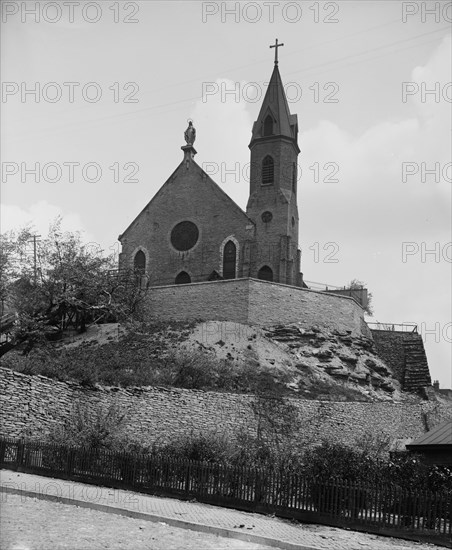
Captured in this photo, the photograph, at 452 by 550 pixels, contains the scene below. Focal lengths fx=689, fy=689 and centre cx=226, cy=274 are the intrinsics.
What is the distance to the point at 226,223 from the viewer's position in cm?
4709

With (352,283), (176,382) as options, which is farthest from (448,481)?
(352,283)

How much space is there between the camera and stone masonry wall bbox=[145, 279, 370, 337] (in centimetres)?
4066

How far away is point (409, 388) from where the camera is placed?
40906 mm

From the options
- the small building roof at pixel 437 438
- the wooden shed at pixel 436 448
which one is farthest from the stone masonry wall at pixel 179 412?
the wooden shed at pixel 436 448

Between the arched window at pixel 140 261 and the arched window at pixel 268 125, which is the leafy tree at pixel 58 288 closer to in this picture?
the arched window at pixel 140 261

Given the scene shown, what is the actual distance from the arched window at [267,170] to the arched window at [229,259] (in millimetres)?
5687

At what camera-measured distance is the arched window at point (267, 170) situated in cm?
4897

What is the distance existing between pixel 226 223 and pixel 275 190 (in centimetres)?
428

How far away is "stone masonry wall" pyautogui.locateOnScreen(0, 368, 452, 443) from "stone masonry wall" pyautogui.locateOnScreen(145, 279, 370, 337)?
8.49 metres

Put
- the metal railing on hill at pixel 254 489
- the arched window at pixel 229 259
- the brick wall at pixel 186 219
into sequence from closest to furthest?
the metal railing on hill at pixel 254 489
the arched window at pixel 229 259
the brick wall at pixel 186 219

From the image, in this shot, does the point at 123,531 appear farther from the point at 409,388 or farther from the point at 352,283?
the point at 352,283

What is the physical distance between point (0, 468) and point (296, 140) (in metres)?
36.9

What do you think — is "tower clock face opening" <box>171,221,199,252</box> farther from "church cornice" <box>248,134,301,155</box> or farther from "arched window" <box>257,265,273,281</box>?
"church cornice" <box>248,134,301,155</box>

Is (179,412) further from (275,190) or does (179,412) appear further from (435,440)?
(275,190)
